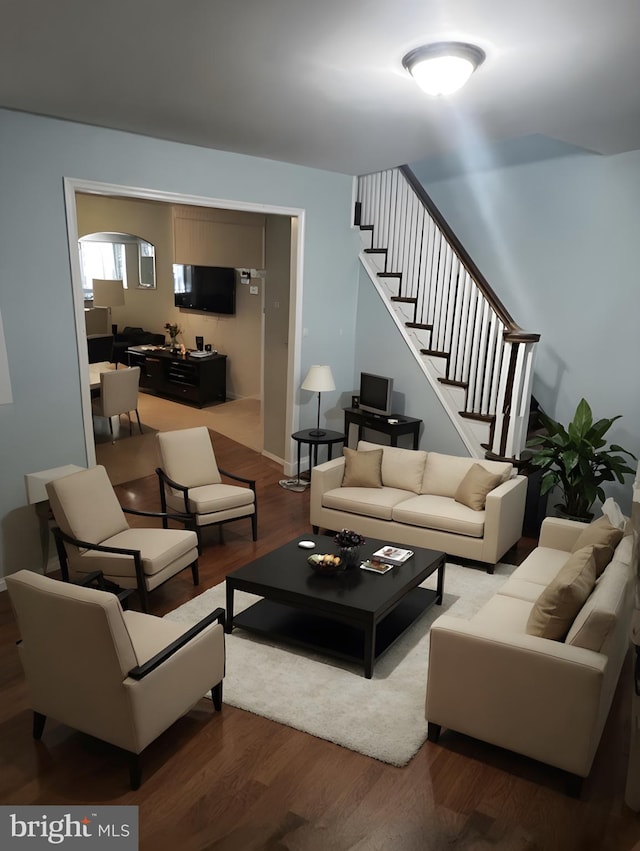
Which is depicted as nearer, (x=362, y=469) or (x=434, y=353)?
(x=362, y=469)

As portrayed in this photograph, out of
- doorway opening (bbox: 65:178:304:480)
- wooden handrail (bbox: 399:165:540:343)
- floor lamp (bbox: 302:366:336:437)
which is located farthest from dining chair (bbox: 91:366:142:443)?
wooden handrail (bbox: 399:165:540:343)

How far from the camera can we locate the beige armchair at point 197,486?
15.7ft

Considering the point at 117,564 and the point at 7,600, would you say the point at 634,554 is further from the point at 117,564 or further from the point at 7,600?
the point at 7,600

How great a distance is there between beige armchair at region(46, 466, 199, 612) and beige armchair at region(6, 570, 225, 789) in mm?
977

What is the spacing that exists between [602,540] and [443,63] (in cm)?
255

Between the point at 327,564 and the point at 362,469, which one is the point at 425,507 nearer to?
the point at 362,469

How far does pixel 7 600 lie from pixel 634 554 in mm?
3833

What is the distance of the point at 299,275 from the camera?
6.20 m

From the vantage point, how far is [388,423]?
5977 millimetres

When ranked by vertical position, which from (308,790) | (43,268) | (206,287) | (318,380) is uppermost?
(43,268)

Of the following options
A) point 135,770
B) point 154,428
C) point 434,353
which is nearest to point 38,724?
point 135,770

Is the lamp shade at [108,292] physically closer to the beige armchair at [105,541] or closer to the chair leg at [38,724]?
the beige armchair at [105,541]

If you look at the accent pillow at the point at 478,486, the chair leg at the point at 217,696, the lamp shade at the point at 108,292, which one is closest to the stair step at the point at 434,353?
the accent pillow at the point at 478,486

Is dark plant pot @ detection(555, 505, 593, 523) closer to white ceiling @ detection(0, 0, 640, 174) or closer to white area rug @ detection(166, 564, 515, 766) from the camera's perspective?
white area rug @ detection(166, 564, 515, 766)
